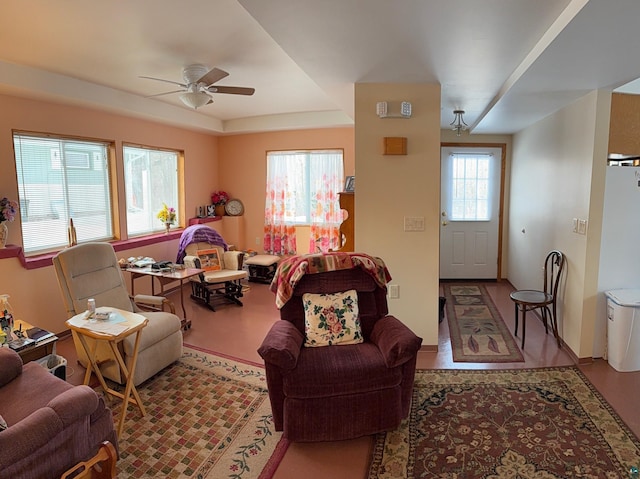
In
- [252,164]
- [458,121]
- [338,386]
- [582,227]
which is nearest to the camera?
[338,386]

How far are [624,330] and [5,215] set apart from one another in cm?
540

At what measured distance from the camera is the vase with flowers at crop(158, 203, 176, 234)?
5.45 m

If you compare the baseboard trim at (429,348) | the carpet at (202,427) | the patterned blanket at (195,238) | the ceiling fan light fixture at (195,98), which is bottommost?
the carpet at (202,427)

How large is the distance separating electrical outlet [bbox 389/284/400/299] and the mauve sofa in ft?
7.81

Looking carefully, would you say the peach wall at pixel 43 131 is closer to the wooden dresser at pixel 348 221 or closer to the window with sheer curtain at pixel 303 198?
the window with sheer curtain at pixel 303 198

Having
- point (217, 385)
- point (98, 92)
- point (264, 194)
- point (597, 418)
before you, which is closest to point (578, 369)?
point (597, 418)

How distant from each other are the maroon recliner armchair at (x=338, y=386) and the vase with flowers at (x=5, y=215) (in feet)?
9.43

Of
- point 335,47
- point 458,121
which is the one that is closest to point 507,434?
point 335,47

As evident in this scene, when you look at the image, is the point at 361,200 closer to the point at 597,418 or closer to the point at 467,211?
the point at 597,418

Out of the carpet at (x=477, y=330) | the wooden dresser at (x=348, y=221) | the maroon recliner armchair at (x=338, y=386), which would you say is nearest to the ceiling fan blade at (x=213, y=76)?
the wooden dresser at (x=348, y=221)

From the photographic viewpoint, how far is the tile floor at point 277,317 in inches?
85.7

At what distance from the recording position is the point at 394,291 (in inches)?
139

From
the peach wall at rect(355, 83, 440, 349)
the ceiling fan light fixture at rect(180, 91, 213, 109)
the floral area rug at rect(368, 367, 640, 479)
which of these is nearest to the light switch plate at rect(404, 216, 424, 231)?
the peach wall at rect(355, 83, 440, 349)

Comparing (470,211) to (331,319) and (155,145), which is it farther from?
(155,145)
